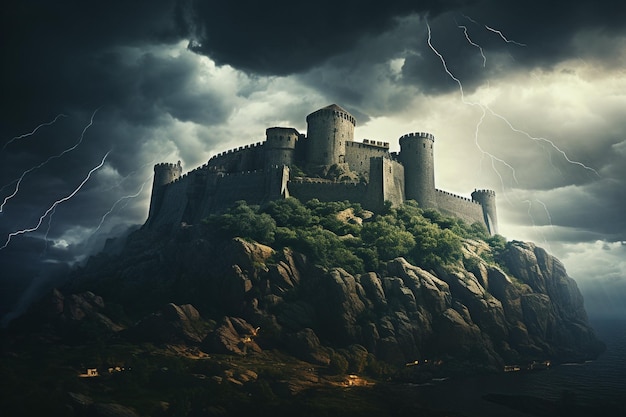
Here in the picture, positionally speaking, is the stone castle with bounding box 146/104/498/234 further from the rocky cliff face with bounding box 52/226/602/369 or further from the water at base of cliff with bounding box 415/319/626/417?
the water at base of cliff with bounding box 415/319/626/417

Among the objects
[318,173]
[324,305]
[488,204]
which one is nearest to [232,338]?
[324,305]

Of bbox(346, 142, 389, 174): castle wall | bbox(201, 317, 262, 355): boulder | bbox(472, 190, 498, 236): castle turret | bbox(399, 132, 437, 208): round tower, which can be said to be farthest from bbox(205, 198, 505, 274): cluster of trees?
bbox(472, 190, 498, 236): castle turret

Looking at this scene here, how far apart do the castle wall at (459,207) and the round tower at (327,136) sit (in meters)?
25.0

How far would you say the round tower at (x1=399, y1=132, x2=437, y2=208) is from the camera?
100125 millimetres

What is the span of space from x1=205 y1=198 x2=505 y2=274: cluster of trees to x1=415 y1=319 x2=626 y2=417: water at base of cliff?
21.2 meters

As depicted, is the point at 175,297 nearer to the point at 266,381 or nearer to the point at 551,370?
the point at 266,381

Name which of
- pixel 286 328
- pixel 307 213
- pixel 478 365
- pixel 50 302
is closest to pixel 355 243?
pixel 307 213

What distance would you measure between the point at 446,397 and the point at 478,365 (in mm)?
16344

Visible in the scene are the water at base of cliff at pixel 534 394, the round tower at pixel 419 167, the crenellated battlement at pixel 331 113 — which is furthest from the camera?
the round tower at pixel 419 167

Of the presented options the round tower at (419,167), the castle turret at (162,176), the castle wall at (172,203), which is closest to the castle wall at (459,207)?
the round tower at (419,167)

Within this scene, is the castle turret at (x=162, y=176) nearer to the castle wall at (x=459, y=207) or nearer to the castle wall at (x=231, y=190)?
the castle wall at (x=231, y=190)

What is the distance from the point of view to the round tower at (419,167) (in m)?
100

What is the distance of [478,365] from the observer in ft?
219

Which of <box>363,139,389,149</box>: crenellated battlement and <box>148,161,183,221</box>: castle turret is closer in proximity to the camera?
<box>363,139,389,149</box>: crenellated battlement
